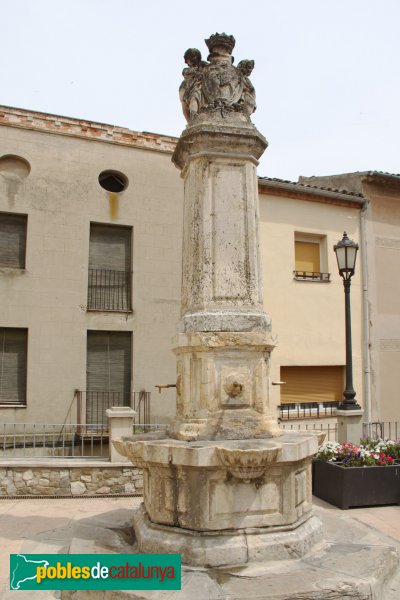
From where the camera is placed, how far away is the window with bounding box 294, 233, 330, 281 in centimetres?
1286

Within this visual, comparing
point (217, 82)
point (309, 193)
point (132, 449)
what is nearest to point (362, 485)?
point (132, 449)

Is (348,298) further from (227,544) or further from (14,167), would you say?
(14,167)

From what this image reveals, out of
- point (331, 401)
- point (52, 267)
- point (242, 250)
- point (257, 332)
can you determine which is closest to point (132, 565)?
point (257, 332)

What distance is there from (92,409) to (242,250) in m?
7.52

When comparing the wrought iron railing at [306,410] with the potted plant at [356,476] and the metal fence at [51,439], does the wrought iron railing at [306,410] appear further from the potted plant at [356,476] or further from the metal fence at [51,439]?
the potted plant at [356,476]

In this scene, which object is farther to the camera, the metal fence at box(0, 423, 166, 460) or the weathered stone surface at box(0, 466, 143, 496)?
the metal fence at box(0, 423, 166, 460)

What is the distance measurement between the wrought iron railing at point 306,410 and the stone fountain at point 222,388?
734 cm

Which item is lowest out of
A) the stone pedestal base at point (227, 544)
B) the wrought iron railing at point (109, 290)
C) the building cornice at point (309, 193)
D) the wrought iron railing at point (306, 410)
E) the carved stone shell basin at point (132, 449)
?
the stone pedestal base at point (227, 544)

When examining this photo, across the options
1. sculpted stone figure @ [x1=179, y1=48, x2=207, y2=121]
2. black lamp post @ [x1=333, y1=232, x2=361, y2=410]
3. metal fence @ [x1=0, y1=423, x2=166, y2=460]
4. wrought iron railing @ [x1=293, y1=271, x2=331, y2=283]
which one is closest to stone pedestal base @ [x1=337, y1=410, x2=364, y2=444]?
black lamp post @ [x1=333, y1=232, x2=361, y2=410]

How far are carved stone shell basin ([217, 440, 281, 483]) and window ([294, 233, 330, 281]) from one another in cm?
918

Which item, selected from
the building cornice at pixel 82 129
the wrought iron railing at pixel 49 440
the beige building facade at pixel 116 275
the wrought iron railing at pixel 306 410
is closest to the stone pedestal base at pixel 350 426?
the wrought iron railing at pixel 306 410

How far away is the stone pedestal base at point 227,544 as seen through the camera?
12.6 feet

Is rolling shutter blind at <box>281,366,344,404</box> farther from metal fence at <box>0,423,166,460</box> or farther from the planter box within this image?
the planter box

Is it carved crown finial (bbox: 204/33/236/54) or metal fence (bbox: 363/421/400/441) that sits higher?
carved crown finial (bbox: 204/33/236/54)
